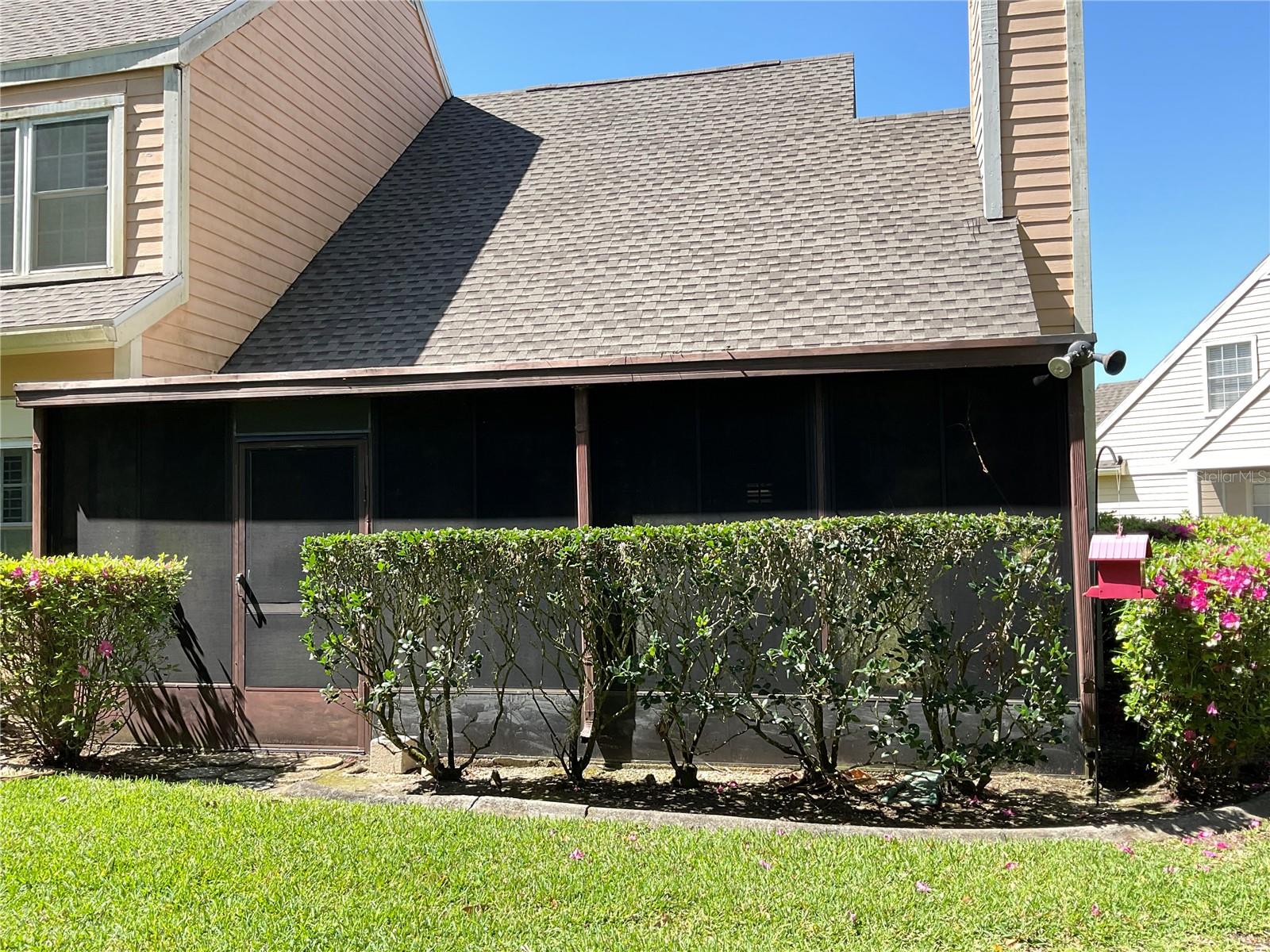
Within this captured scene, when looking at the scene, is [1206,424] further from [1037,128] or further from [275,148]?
[275,148]

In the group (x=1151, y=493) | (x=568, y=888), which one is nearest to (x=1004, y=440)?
(x=568, y=888)

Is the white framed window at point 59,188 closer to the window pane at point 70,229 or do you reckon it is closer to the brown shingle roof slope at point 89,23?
the window pane at point 70,229

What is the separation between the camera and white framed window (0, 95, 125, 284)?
8.43 meters

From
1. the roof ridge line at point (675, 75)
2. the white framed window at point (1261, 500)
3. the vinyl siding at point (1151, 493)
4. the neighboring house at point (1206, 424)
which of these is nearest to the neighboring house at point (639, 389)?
the roof ridge line at point (675, 75)

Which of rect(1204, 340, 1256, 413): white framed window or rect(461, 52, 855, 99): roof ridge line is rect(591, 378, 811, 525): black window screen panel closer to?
rect(461, 52, 855, 99): roof ridge line

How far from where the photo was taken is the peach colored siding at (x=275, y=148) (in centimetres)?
849

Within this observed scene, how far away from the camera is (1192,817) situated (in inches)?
191

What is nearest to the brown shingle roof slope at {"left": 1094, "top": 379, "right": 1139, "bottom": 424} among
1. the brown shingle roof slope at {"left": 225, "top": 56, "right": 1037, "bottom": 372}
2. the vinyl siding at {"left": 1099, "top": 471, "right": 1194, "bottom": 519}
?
the vinyl siding at {"left": 1099, "top": 471, "right": 1194, "bottom": 519}

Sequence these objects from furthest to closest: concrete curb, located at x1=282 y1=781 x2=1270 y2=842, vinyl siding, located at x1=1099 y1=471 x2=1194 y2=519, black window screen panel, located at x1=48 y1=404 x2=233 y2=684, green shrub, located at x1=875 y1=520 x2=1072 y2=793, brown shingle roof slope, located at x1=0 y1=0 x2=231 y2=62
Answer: vinyl siding, located at x1=1099 y1=471 x2=1194 y2=519
brown shingle roof slope, located at x1=0 y1=0 x2=231 y2=62
black window screen panel, located at x1=48 y1=404 x2=233 y2=684
green shrub, located at x1=875 y1=520 x2=1072 y2=793
concrete curb, located at x1=282 y1=781 x2=1270 y2=842

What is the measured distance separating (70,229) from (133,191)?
2.59ft

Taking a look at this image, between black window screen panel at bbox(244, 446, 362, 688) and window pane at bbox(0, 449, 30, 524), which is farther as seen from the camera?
window pane at bbox(0, 449, 30, 524)

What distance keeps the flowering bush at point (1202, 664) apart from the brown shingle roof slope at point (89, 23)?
923 centimetres

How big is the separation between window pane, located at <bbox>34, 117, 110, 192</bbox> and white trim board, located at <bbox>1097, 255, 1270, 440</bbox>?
56.5ft

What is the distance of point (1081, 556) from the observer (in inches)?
230
